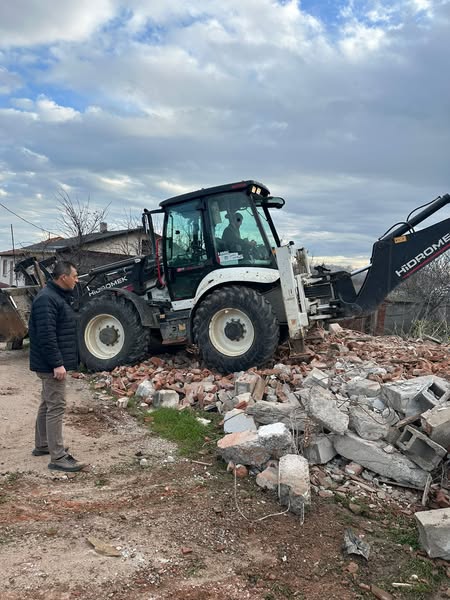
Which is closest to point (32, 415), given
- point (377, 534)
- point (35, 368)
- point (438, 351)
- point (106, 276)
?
point (35, 368)

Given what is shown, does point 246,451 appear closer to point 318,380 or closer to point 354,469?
point 354,469

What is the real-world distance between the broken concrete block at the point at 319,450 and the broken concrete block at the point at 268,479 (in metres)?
0.50

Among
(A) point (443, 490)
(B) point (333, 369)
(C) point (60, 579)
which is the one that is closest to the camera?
(C) point (60, 579)

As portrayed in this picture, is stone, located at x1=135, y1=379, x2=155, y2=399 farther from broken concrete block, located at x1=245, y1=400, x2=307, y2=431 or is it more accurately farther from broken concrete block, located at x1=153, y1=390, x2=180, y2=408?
broken concrete block, located at x1=245, y1=400, x2=307, y2=431

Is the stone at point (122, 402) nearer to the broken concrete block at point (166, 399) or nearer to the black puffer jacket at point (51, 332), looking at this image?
the broken concrete block at point (166, 399)

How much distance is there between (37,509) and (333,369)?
4.22m

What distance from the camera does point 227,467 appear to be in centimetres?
470

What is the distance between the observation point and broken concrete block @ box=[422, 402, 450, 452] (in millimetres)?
4324

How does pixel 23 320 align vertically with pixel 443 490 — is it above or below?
above

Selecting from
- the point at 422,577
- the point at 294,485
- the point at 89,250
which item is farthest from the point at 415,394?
the point at 89,250

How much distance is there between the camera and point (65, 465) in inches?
182

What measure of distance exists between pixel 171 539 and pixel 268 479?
1115 millimetres

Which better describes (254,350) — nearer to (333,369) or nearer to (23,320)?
(333,369)

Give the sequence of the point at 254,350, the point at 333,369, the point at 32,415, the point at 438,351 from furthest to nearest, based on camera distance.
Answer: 1. the point at 438,351
2. the point at 254,350
3. the point at 333,369
4. the point at 32,415
